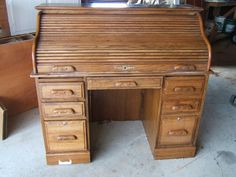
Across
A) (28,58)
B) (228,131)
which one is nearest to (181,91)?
(228,131)

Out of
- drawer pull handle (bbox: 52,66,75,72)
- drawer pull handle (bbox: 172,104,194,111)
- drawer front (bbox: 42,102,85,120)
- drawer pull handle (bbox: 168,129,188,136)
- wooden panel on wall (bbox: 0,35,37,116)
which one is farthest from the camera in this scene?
wooden panel on wall (bbox: 0,35,37,116)

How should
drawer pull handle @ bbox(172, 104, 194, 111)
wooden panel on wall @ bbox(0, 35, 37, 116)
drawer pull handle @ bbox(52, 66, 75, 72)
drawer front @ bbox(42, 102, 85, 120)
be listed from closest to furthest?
drawer pull handle @ bbox(52, 66, 75, 72)
drawer front @ bbox(42, 102, 85, 120)
drawer pull handle @ bbox(172, 104, 194, 111)
wooden panel on wall @ bbox(0, 35, 37, 116)

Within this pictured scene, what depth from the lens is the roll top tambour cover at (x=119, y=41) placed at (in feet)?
5.19

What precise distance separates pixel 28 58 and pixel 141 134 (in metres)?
1.34

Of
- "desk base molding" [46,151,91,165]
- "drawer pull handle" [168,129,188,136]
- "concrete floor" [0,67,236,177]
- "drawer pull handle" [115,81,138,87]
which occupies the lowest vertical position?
"concrete floor" [0,67,236,177]

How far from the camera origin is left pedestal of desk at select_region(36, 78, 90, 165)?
164cm

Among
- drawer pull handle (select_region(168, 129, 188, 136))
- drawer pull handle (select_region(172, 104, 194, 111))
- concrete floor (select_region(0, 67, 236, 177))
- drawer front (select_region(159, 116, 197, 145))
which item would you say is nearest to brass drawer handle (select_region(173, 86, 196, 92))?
drawer pull handle (select_region(172, 104, 194, 111))

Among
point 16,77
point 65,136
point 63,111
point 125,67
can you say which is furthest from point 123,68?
point 16,77

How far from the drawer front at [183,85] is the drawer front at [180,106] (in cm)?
7

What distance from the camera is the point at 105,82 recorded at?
1649 mm

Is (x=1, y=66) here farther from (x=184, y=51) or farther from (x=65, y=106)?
(x=184, y=51)

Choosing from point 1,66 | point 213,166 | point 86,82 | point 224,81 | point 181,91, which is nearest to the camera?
point 86,82

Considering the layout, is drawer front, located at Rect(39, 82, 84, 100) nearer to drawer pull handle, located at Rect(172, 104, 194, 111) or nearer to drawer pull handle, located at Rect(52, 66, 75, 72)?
drawer pull handle, located at Rect(52, 66, 75, 72)

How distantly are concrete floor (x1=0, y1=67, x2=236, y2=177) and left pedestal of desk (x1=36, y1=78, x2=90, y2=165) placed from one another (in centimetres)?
11
